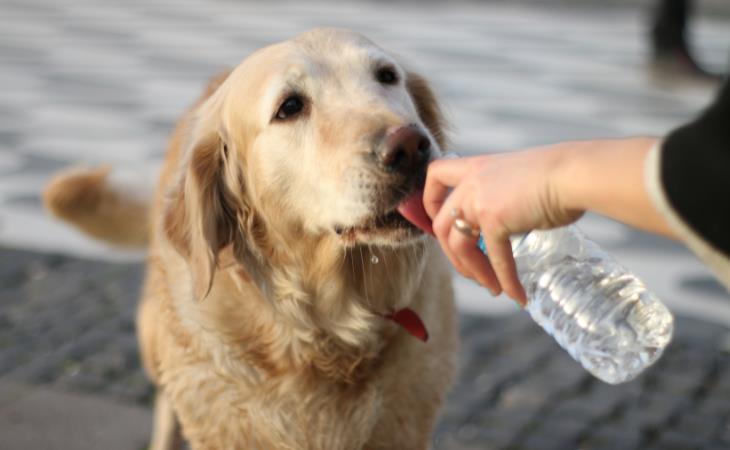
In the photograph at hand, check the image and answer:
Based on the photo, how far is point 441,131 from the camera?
294 cm

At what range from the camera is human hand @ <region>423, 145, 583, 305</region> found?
5.14 feet

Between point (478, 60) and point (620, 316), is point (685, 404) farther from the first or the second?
point (478, 60)

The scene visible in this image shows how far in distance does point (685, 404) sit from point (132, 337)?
6.90 feet

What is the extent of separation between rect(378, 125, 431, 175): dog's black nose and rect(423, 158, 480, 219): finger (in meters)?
0.32

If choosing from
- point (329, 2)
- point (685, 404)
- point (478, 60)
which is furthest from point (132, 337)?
point (329, 2)

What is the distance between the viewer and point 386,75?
2668 mm

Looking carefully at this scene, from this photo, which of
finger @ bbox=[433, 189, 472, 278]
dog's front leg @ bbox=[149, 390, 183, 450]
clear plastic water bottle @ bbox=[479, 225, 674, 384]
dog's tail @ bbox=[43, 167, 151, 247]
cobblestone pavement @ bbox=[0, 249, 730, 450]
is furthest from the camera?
dog's tail @ bbox=[43, 167, 151, 247]

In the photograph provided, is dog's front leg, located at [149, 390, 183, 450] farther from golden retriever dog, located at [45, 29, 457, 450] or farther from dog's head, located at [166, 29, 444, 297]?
dog's head, located at [166, 29, 444, 297]

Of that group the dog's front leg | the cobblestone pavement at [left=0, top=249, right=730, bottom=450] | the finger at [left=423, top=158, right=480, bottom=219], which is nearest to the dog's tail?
the cobblestone pavement at [left=0, top=249, right=730, bottom=450]

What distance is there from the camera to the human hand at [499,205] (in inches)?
61.7

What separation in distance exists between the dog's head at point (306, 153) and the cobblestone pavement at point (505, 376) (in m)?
1.18

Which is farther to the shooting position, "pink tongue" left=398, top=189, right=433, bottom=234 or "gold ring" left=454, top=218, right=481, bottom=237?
"pink tongue" left=398, top=189, right=433, bottom=234

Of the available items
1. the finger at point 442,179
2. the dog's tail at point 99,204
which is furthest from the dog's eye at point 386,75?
the dog's tail at point 99,204

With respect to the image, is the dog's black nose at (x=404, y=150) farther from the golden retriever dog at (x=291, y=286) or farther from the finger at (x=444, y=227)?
the finger at (x=444, y=227)
